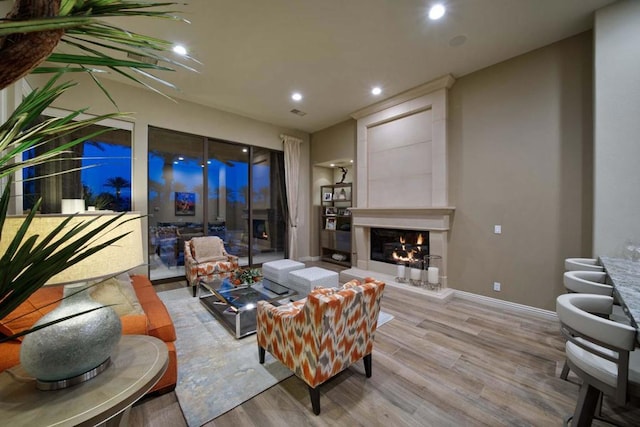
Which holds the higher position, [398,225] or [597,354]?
A: [398,225]

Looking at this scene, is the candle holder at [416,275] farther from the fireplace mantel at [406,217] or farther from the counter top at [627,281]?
the counter top at [627,281]

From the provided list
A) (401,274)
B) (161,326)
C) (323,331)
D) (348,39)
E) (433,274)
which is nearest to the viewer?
(323,331)

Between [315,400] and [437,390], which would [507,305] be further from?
[315,400]

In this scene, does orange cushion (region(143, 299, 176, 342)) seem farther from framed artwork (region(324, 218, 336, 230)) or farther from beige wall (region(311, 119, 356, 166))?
beige wall (region(311, 119, 356, 166))

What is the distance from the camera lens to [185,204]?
473cm

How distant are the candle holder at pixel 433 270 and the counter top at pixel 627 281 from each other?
175cm

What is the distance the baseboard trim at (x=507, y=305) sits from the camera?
303cm

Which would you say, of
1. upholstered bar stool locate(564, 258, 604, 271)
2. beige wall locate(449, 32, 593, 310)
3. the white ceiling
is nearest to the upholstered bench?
beige wall locate(449, 32, 593, 310)

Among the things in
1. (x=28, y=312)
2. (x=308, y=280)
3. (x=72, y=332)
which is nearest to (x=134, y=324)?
(x=28, y=312)

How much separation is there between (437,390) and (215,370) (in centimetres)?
177

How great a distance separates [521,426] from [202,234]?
15.9ft

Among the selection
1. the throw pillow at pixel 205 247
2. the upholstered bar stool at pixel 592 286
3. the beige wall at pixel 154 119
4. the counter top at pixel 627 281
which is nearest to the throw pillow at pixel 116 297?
the throw pillow at pixel 205 247

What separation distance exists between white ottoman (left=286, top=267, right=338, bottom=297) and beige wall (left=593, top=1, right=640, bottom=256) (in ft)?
9.16

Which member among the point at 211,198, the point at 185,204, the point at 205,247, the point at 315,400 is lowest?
the point at 315,400
